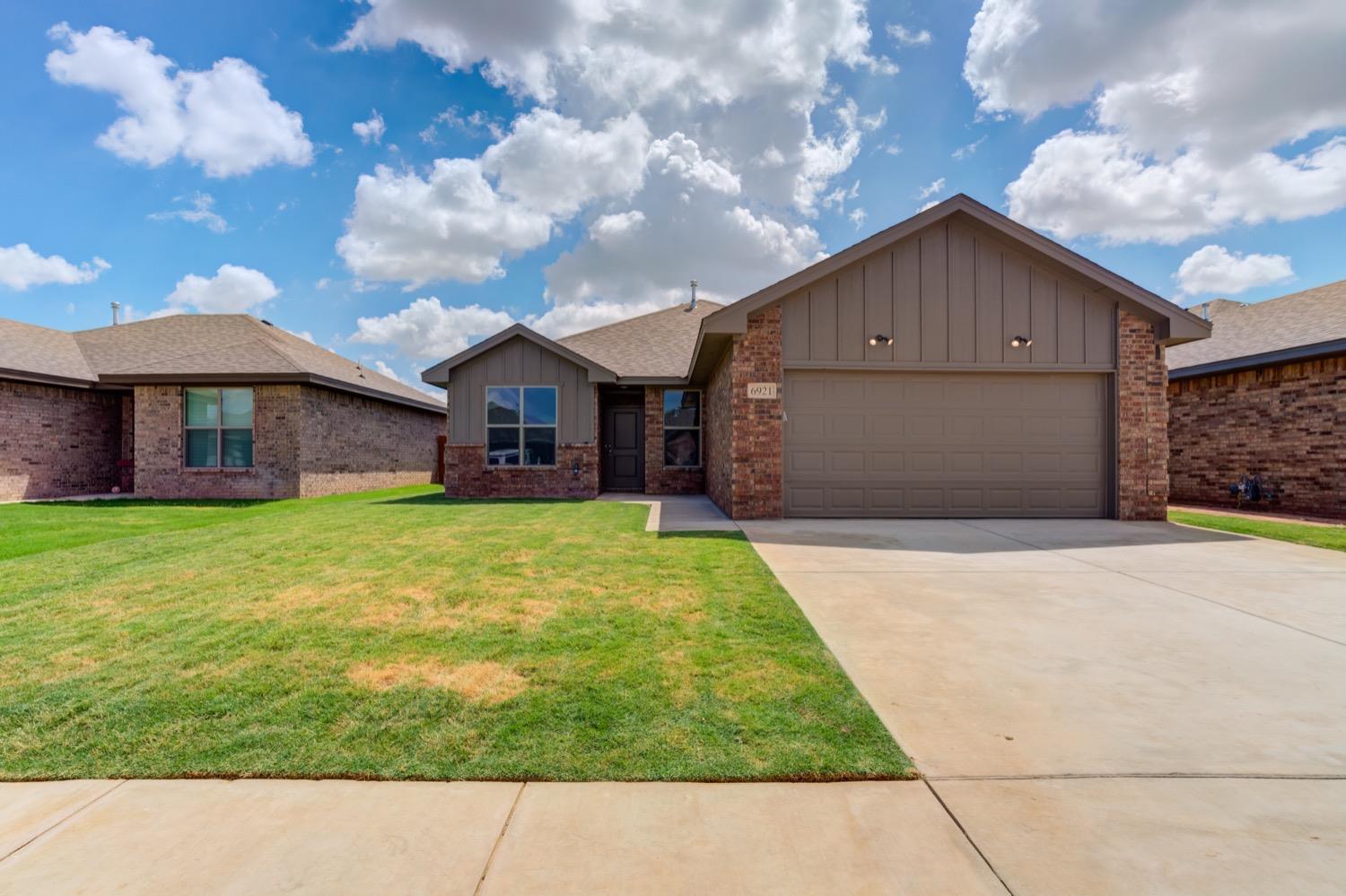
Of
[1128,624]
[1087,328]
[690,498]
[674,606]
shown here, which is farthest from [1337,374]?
[674,606]

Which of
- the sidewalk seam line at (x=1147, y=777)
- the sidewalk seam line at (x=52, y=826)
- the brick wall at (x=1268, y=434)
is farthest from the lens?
the brick wall at (x=1268, y=434)

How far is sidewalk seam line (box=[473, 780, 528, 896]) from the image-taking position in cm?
173

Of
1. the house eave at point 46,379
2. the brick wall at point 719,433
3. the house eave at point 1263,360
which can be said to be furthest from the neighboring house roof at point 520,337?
the house eave at point 1263,360

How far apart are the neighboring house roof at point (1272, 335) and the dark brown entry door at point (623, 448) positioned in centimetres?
1201

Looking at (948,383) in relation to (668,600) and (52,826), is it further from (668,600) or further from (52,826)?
(52,826)

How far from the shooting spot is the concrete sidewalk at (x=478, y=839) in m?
1.73

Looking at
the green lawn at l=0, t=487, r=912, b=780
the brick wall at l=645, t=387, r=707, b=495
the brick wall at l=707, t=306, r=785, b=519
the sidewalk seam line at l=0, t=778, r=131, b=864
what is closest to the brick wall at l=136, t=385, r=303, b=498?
the green lawn at l=0, t=487, r=912, b=780

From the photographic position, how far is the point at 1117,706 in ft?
9.41

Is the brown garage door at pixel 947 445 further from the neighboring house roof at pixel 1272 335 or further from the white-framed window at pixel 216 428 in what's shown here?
the white-framed window at pixel 216 428

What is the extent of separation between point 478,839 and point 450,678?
1.30 meters

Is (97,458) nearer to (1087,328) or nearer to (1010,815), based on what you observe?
(1010,815)

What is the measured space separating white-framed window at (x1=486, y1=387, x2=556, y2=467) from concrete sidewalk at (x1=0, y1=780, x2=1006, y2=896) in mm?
11636

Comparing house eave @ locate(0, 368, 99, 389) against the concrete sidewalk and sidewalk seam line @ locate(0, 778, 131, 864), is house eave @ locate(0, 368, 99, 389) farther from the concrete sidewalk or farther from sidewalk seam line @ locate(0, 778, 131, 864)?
sidewalk seam line @ locate(0, 778, 131, 864)

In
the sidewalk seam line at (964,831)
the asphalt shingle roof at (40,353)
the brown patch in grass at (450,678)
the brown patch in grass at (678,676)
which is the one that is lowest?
the sidewalk seam line at (964,831)
